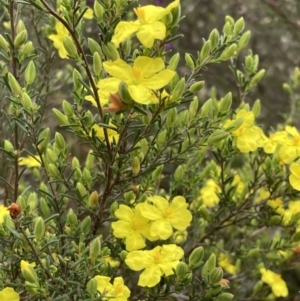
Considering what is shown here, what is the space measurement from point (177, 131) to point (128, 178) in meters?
0.16

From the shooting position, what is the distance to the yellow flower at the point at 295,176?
4.54ft

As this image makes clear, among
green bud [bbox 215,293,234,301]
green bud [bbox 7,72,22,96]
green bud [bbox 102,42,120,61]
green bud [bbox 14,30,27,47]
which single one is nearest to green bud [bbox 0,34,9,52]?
green bud [bbox 14,30,27,47]

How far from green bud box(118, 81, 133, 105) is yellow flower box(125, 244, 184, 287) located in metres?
0.41

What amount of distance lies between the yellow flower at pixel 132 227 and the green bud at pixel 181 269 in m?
0.12

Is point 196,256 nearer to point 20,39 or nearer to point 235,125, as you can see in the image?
point 235,125

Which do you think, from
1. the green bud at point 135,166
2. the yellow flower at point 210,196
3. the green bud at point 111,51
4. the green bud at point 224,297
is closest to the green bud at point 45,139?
the green bud at point 135,166

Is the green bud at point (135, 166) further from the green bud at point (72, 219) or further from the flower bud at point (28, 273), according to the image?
the flower bud at point (28, 273)

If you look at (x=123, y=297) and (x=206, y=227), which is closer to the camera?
(x=123, y=297)

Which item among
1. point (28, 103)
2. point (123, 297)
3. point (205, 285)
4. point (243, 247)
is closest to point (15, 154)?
point (28, 103)

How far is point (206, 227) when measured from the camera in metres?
1.70

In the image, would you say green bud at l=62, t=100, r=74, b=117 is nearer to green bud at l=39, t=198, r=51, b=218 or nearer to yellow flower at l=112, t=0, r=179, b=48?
yellow flower at l=112, t=0, r=179, b=48

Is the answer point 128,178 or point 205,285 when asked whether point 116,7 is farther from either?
point 205,285

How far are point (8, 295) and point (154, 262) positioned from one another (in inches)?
13.1

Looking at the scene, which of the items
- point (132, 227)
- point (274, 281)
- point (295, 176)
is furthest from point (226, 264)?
point (132, 227)
